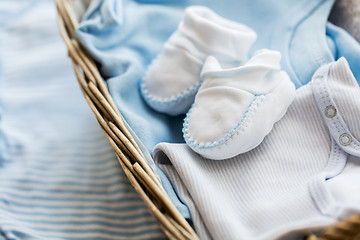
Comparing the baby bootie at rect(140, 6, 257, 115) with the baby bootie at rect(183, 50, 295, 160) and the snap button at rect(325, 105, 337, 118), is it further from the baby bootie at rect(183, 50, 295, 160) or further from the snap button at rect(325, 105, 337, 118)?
the snap button at rect(325, 105, 337, 118)

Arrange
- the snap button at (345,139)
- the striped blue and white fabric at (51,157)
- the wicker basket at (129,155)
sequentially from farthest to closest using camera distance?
the striped blue and white fabric at (51,157) → the snap button at (345,139) → the wicker basket at (129,155)

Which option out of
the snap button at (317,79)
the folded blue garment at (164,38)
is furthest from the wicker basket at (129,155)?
the snap button at (317,79)

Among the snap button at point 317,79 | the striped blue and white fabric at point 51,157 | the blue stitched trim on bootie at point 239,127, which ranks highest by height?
the snap button at point 317,79

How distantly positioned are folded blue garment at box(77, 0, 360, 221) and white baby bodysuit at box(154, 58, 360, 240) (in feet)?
0.32

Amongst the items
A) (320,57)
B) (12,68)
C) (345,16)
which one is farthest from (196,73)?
(12,68)

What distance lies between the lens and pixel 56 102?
1034 mm

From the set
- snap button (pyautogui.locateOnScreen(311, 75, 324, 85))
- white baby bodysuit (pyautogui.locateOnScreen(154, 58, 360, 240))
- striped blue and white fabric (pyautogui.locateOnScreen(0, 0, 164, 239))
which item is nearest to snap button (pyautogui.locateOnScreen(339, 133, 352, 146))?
white baby bodysuit (pyautogui.locateOnScreen(154, 58, 360, 240))

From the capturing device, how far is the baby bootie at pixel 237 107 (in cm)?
60

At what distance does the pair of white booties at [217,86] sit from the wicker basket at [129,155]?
107 millimetres

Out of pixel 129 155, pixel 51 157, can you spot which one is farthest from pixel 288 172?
pixel 51 157

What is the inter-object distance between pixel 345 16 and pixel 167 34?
0.45m

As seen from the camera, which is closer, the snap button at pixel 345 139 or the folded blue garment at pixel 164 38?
the snap button at pixel 345 139

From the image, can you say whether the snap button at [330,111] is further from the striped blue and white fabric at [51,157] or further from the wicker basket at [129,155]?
the striped blue and white fabric at [51,157]

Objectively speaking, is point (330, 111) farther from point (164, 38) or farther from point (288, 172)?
point (164, 38)
